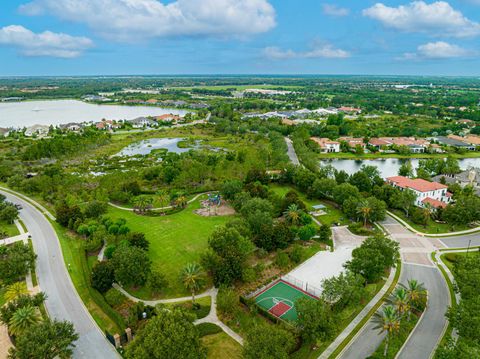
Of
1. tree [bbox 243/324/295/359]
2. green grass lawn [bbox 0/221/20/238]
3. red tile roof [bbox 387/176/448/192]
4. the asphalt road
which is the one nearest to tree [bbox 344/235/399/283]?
tree [bbox 243/324/295/359]

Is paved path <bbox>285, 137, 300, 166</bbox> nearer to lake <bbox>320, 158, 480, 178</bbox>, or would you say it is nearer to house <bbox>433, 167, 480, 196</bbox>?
lake <bbox>320, 158, 480, 178</bbox>

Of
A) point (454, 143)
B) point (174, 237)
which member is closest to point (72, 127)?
point (174, 237)

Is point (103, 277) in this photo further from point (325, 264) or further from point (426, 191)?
point (426, 191)

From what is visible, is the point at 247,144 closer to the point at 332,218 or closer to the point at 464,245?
the point at 332,218

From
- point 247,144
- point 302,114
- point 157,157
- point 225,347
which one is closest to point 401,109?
point 302,114

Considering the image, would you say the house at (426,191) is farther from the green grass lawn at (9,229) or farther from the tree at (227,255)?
the green grass lawn at (9,229)

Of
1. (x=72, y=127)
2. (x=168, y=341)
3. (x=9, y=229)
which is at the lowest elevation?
(x=9, y=229)
